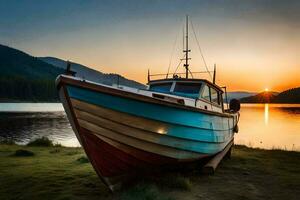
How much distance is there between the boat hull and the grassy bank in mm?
652

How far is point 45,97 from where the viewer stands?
179 metres

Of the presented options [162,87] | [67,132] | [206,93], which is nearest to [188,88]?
[206,93]

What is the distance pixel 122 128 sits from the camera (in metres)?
7.95

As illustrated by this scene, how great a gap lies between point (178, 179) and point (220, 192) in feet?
3.86

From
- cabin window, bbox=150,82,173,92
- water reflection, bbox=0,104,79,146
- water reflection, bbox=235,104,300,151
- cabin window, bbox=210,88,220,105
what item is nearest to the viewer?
cabin window, bbox=150,82,173,92

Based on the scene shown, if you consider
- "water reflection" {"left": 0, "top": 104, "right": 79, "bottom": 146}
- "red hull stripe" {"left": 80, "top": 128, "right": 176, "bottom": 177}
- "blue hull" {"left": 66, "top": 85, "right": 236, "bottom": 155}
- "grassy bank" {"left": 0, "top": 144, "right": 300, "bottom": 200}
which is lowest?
"water reflection" {"left": 0, "top": 104, "right": 79, "bottom": 146}

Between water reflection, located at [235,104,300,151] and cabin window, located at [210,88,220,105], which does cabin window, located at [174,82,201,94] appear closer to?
cabin window, located at [210,88,220,105]

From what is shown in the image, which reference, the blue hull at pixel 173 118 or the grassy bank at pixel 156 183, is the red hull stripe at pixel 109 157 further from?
the blue hull at pixel 173 118

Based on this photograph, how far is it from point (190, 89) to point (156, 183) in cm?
371

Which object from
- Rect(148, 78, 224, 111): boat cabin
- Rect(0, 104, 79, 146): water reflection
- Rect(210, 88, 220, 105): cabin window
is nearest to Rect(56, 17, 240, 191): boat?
Rect(148, 78, 224, 111): boat cabin

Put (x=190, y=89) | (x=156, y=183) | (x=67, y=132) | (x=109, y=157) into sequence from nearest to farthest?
(x=109, y=157)
(x=156, y=183)
(x=190, y=89)
(x=67, y=132)

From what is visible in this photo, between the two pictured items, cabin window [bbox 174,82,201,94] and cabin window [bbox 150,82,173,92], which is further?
cabin window [bbox 150,82,173,92]

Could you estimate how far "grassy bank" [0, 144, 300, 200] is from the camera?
8.41 m

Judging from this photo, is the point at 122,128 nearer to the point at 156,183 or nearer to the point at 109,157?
the point at 109,157
